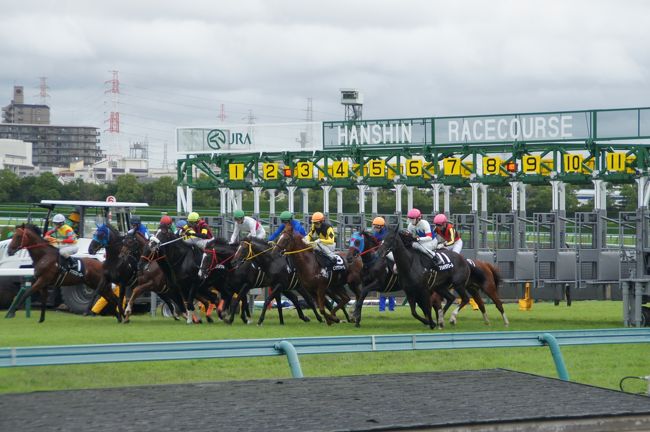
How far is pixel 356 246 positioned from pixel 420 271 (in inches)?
45.2

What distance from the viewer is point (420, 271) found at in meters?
17.7

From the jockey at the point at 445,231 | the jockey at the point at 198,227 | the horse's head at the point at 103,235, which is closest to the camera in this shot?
the horse's head at the point at 103,235

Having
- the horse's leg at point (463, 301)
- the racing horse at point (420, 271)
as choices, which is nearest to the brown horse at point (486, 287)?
the horse's leg at point (463, 301)

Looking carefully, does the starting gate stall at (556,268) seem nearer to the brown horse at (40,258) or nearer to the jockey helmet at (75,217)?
the brown horse at (40,258)

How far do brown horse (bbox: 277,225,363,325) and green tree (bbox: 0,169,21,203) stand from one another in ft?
162

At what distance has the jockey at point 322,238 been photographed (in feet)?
61.8

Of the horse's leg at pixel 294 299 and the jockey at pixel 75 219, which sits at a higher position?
the jockey at pixel 75 219

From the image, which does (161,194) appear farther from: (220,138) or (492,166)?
(492,166)

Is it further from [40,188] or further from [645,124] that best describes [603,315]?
[40,188]

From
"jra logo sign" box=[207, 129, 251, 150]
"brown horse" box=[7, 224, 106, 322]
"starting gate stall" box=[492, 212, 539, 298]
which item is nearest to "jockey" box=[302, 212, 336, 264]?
"brown horse" box=[7, 224, 106, 322]

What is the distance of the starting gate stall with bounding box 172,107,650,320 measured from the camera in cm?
2100

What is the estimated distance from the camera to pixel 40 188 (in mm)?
66250

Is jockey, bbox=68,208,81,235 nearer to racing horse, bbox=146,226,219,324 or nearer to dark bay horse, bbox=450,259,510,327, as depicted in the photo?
racing horse, bbox=146,226,219,324

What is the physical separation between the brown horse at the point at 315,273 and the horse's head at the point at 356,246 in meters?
0.68
